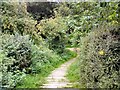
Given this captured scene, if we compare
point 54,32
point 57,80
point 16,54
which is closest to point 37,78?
point 57,80

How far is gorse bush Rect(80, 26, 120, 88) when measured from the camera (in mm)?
2330

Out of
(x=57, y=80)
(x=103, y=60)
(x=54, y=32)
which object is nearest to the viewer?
(x=103, y=60)

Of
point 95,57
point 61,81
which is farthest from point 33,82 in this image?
point 95,57

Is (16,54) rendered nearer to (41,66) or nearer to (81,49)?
(41,66)

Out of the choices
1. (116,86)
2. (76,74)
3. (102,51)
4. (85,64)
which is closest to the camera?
(116,86)

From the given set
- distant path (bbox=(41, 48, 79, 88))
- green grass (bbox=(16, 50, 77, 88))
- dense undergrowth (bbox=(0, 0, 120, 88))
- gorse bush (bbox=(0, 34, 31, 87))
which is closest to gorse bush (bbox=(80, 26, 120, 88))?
dense undergrowth (bbox=(0, 0, 120, 88))

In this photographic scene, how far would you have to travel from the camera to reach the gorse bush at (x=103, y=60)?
233cm

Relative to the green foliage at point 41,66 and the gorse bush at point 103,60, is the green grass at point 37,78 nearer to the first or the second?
the green foliage at point 41,66

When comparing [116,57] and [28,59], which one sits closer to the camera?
[116,57]

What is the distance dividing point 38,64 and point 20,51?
0.36m

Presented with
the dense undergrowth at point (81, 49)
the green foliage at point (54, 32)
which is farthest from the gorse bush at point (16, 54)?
the green foliage at point (54, 32)

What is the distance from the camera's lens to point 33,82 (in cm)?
294

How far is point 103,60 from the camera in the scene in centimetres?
240

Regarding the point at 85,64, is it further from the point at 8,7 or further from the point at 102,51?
the point at 8,7
